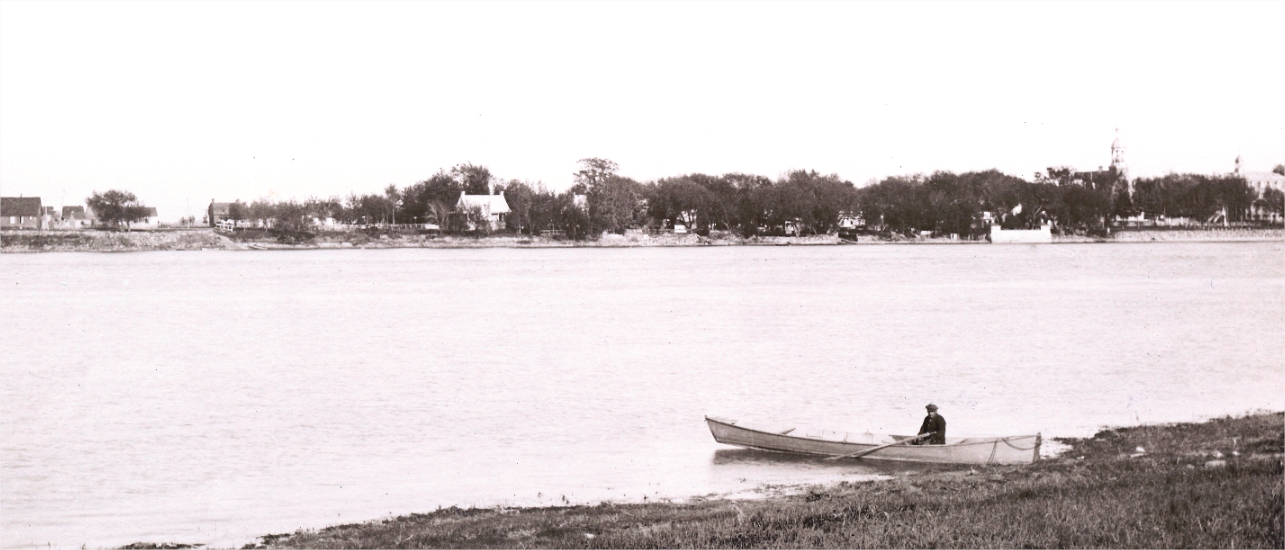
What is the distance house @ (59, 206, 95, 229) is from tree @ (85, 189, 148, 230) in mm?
3559

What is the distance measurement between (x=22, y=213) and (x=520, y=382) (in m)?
148

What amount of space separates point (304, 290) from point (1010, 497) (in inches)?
3070

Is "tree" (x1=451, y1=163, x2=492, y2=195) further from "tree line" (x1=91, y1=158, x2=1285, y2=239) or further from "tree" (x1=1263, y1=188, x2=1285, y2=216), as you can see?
"tree" (x1=1263, y1=188, x2=1285, y2=216)

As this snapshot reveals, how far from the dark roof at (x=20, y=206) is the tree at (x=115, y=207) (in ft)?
36.0

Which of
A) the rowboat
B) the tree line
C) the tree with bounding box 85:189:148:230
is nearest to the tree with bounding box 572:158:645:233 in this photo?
the tree line

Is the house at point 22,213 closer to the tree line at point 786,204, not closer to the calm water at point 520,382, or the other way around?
the tree line at point 786,204

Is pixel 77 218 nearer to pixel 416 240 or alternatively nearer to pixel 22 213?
pixel 22 213

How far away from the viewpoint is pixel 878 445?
2158 cm

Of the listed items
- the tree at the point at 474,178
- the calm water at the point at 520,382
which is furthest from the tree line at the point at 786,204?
the calm water at the point at 520,382

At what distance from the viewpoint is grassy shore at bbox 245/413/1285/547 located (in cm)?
1216

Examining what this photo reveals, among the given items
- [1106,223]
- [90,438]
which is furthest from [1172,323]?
[1106,223]

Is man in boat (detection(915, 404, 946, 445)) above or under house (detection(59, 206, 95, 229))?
under

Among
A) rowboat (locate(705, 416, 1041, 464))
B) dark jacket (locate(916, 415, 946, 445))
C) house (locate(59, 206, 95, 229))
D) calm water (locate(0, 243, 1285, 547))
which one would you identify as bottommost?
calm water (locate(0, 243, 1285, 547))

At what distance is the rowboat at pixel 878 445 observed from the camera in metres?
20.8
